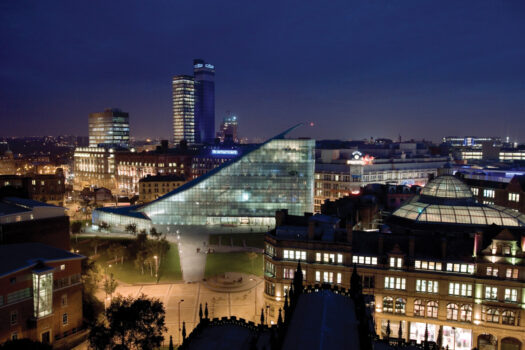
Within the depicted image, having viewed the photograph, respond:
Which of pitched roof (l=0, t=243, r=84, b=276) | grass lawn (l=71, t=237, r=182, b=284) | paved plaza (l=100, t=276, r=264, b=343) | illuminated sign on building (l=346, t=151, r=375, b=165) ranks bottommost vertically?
paved plaza (l=100, t=276, r=264, b=343)

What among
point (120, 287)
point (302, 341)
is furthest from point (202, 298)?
point (302, 341)

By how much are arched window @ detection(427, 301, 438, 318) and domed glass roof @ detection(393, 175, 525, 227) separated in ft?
61.0

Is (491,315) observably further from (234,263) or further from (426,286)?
(234,263)

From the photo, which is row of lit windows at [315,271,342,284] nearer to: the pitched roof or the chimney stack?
the chimney stack

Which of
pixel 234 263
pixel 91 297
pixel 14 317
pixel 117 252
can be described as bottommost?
pixel 91 297

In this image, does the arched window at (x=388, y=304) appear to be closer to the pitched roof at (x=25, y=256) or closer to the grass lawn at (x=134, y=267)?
the grass lawn at (x=134, y=267)

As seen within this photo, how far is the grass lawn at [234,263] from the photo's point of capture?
69.2 metres

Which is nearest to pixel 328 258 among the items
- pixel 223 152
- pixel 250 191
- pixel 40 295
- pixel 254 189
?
pixel 40 295

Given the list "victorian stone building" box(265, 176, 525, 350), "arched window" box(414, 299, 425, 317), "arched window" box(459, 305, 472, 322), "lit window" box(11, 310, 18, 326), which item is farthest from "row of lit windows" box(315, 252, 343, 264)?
"lit window" box(11, 310, 18, 326)

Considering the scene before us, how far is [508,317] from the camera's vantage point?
4703 centimetres

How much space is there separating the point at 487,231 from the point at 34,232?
226ft

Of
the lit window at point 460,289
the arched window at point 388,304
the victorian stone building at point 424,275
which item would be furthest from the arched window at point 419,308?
the lit window at point 460,289

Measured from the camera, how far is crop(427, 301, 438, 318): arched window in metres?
49.0

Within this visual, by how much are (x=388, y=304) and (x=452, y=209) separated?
23852 millimetres
